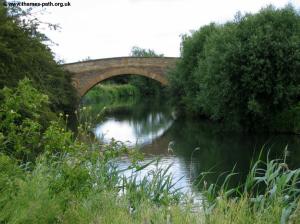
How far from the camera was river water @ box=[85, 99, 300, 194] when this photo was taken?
12.7 metres

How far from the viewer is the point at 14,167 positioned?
4332 mm

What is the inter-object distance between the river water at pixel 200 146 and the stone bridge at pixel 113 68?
8.64 meters

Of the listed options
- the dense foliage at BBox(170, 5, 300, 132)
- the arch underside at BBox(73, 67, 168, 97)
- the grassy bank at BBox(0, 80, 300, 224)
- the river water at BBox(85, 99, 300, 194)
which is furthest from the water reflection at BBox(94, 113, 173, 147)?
the grassy bank at BBox(0, 80, 300, 224)

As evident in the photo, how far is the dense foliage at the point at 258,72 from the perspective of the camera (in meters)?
19.3

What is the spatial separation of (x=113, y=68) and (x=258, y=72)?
1800 centimetres

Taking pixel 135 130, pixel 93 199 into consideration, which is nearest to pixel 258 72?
pixel 135 130

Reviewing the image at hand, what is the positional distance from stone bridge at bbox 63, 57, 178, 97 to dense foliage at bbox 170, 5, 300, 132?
14732 mm

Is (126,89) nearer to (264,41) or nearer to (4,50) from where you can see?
(264,41)

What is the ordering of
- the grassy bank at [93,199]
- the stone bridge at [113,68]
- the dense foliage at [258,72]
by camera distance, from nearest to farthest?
the grassy bank at [93,199]
the dense foliage at [258,72]
the stone bridge at [113,68]

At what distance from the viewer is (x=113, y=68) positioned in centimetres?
3591

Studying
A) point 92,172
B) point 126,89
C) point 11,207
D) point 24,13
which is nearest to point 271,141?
point 24,13

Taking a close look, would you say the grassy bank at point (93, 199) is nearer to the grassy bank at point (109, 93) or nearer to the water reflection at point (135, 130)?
the water reflection at point (135, 130)

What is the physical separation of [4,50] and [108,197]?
5817 mm

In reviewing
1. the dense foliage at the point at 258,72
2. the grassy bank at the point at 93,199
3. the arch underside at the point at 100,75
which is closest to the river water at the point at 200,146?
the dense foliage at the point at 258,72
